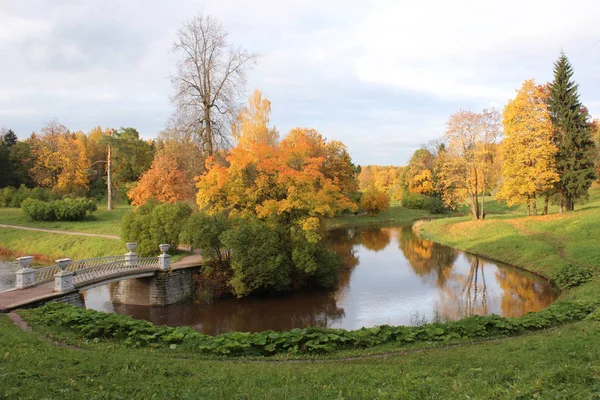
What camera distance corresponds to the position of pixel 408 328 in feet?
40.0

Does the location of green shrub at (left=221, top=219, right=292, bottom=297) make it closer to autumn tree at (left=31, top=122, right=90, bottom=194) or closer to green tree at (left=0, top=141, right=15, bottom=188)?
autumn tree at (left=31, top=122, right=90, bottom=194)

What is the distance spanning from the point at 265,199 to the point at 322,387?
1600 centimetres

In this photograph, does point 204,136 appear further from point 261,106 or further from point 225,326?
point 261,106

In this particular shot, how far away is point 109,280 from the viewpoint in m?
18.2

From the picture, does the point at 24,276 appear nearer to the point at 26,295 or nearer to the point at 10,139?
the point at 26,295

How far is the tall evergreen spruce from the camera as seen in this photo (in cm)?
3341

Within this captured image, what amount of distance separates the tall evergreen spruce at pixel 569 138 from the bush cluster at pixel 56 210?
42760mm

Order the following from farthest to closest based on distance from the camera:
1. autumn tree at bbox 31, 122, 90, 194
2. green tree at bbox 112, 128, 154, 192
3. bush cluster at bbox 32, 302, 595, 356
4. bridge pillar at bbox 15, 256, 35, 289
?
green tree at bbox 112, 128, 154, 192 → autumn tree at bbox 31, 122, 90, 194 → bridge pillar at bbox 15, 256, 35, 289 → bush cluster at bbox 32, 302, 595, 356

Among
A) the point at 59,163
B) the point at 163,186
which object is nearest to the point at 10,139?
the point at 59,163

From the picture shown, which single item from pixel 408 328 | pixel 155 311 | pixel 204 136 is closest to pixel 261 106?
pixel 204 136

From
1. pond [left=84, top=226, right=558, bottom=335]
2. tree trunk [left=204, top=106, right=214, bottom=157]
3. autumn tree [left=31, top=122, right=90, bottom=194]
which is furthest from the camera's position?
autumn tree [left=31, top=122, right=90, bottom=194]

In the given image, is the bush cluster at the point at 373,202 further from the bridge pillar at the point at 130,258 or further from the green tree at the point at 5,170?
the green tree at the point at 5,170

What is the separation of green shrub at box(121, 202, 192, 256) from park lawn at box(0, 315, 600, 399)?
13729mm

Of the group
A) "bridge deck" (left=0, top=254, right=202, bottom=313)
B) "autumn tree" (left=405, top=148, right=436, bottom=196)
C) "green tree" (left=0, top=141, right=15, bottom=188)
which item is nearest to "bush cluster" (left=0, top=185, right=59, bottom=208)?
"green tree" (left=0, top=141, right=15, bottom=188)
